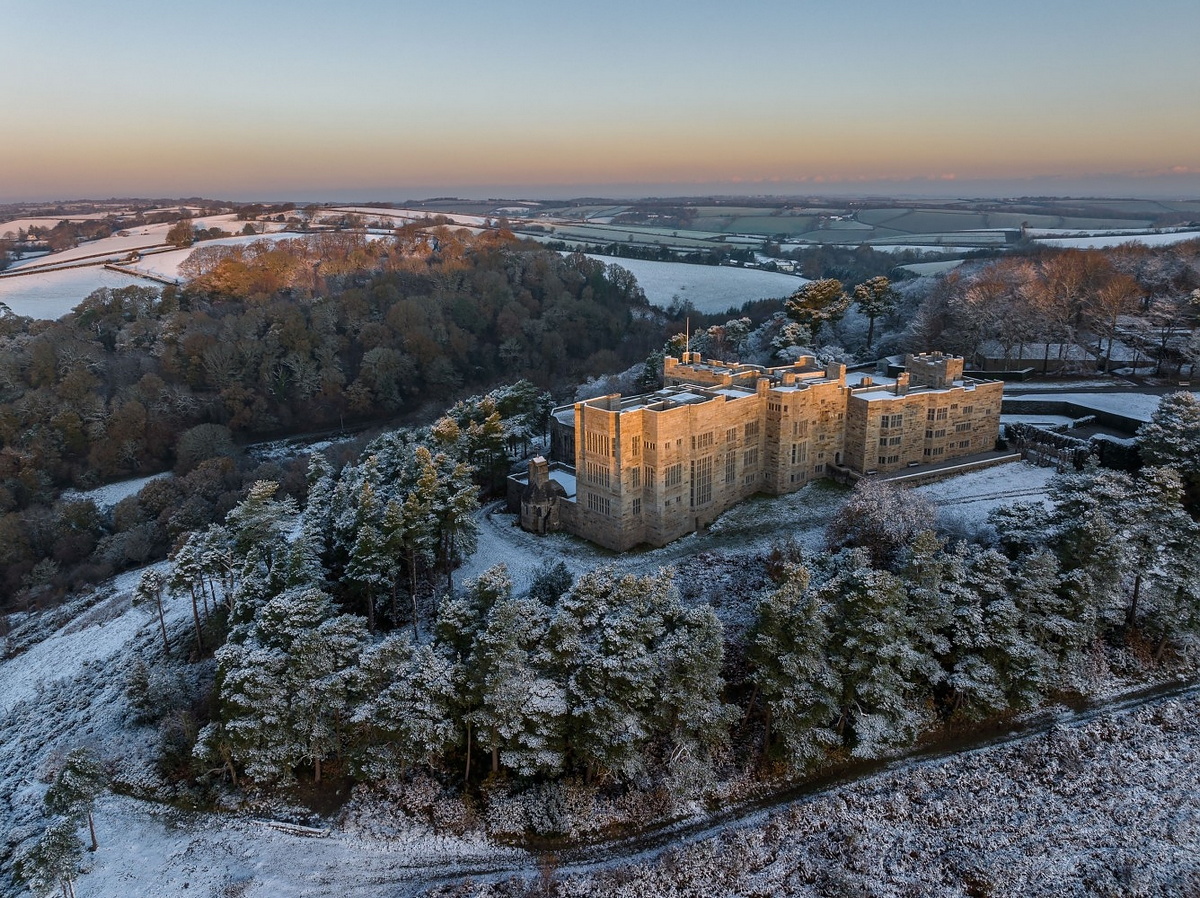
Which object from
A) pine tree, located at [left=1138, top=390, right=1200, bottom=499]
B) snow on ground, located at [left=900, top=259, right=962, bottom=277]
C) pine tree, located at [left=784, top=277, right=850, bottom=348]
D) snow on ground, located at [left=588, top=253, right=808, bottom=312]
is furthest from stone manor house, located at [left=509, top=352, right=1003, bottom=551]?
snow on ground, located at [left=588, top=253, right=808, bottom=312]

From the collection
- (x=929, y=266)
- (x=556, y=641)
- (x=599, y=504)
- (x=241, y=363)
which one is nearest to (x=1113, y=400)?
(x=599, y=504)

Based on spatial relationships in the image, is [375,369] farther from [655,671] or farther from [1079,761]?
[1079,761]

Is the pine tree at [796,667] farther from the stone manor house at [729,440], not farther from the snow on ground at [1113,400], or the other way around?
the snow on ground at [1113,400]

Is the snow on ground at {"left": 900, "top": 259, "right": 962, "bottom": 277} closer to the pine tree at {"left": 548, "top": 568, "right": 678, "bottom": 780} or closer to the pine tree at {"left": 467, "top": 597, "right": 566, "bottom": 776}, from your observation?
the pine tree at {"left": 548, "top": 568, "right": 678, "bottom": 780}

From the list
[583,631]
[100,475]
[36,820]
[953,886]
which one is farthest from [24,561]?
[953,886]

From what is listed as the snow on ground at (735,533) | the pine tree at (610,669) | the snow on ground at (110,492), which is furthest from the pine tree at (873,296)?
the snow on ground at (110,492)
